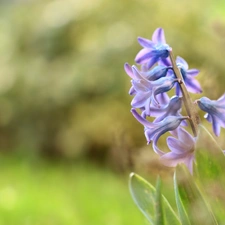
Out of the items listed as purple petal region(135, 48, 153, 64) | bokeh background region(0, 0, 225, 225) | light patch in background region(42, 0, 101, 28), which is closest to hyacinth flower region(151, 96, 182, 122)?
purple petal region(135, 48, 153, 64)

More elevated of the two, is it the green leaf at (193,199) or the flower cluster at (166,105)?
the flower cluster at (166,105)

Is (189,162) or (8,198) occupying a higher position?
(8,198)

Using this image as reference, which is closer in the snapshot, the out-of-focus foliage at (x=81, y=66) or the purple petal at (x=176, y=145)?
the purple petal at (x=176, y=145)

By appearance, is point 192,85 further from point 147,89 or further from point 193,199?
point 193,199

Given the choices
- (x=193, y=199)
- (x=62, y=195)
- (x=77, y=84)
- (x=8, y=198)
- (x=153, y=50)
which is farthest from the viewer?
(x=77, y=84)

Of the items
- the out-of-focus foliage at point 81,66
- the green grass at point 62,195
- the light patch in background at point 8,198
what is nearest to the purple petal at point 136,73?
the green grass at point 62,195

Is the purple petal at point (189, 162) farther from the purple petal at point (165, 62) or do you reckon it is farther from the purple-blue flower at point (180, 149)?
the purple petal at point (165, 62)

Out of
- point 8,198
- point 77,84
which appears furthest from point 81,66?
point 8,198
